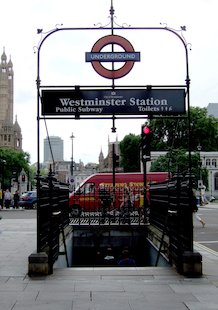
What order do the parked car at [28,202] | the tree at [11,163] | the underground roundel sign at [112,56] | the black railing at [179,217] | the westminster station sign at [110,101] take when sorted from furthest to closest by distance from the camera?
1. the tree at [11,163]
2. the parked car at [28,202]
3. the underground roundel sign at [112,56]
4. the westminster station sign at [110,101]
5. the black railing at [179,217]

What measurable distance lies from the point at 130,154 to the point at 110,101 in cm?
8693

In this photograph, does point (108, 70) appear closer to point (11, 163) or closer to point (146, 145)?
point (146, 145)

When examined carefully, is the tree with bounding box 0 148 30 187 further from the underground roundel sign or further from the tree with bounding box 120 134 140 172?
the underground roundel sign

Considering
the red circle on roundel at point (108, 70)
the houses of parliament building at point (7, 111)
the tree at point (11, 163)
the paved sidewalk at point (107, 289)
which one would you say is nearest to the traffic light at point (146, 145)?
the red circle on roundel at point (108, 70)

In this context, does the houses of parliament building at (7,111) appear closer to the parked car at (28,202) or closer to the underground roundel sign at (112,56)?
the parked car at (28,202)

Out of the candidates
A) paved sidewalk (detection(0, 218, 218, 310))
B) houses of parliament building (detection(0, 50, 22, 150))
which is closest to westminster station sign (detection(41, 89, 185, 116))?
paved sidewalk (detection(0, 218, 218, 310))

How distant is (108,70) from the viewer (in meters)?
11.6

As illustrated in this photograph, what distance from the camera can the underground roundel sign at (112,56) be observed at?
1140cm

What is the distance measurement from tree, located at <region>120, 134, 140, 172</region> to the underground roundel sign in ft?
278

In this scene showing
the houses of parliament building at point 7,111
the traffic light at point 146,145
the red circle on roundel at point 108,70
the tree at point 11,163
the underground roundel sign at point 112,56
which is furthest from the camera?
the houses of parliament building at point 7,111

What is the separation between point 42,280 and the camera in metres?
8.56

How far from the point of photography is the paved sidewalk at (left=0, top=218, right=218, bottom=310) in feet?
21.8

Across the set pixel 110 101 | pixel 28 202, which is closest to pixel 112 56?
pixel 110 101

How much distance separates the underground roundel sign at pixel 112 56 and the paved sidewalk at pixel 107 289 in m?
4.52
